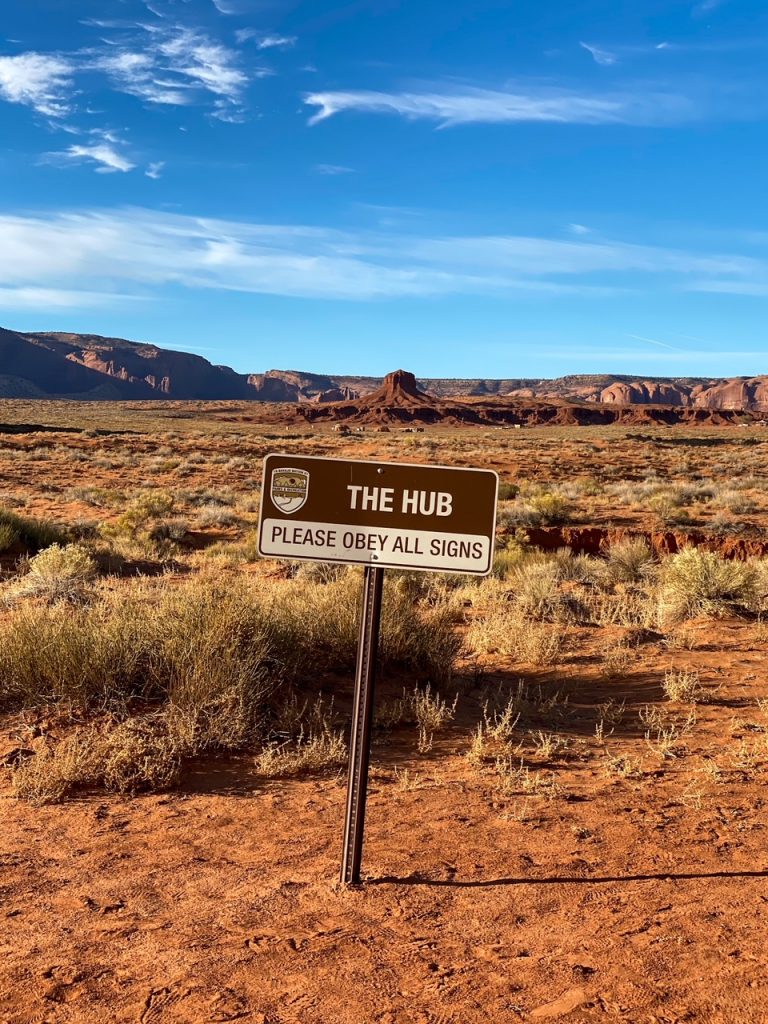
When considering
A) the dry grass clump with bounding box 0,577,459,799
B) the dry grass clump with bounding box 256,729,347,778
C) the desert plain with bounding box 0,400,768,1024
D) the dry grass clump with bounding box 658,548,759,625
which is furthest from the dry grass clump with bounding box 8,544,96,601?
the dry grass clump with bounding box 658,548,759,625

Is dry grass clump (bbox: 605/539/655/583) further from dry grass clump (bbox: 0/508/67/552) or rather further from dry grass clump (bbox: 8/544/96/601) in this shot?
dry grass clump (bbox: 0/508/67/552)

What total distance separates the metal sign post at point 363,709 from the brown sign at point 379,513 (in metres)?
0.18

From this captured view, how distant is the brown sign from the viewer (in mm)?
3461

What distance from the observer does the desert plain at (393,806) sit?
301cm

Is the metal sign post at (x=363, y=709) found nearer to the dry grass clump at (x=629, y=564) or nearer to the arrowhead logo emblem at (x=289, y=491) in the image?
the arrowhead logo emblem at (x=289, y=491)

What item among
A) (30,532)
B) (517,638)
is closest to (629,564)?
(517,638)

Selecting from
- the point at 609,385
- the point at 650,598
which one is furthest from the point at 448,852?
the point at 609,385

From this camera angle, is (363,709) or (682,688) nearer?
(363,709)

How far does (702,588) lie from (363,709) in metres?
7.70

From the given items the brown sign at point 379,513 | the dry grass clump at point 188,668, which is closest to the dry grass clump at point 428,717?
the dry grass clump at point 188,668

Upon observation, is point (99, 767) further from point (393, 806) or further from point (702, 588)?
point (702, 588)

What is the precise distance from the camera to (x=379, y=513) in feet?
11.5

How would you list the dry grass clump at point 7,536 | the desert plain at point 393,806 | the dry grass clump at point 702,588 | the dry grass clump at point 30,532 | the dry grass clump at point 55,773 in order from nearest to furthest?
the desert plain at point 393,806 < the dry grass clump at point 55,773 < the dry grass clump at point 702,588 < the dry grass clump at point 7,536 < the dry grass clump at point 30,532

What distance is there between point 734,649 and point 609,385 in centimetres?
18395
